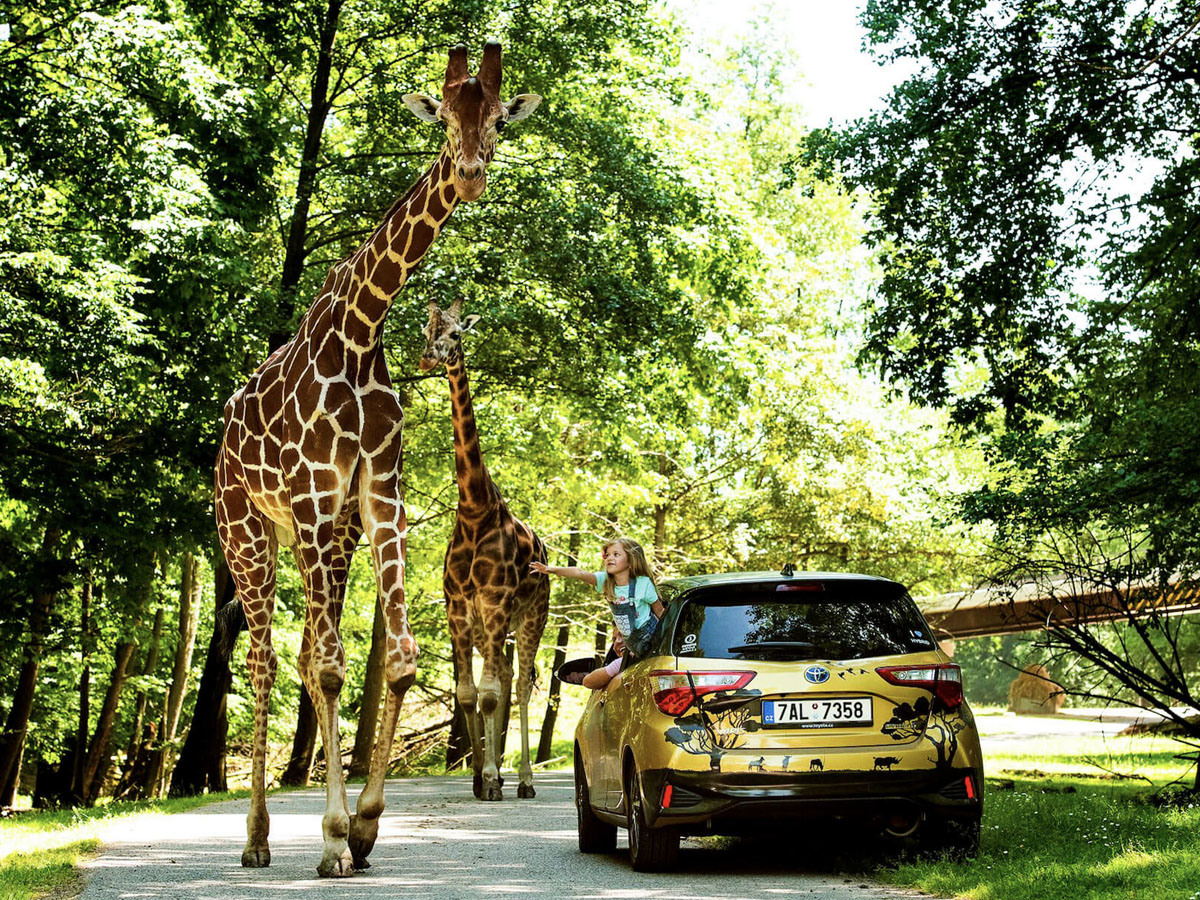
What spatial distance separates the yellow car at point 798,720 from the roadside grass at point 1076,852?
0.43m

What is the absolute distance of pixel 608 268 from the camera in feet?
77.2

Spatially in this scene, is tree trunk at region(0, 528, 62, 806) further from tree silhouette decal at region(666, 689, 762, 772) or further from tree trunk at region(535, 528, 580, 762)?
tree silhouette decal at region(666, 689, 762, 772)

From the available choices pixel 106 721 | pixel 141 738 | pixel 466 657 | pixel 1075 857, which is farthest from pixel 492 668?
pixel 141 738

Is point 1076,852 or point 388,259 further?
point 388,259

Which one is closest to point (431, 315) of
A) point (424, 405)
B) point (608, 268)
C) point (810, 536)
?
point (608, 268)

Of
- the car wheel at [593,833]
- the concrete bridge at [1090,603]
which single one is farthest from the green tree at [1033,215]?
the car wheel at [593,833]

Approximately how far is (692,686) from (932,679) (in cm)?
143

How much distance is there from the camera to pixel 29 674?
29016 mm

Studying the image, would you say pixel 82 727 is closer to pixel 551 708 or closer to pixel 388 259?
pixel 551 708

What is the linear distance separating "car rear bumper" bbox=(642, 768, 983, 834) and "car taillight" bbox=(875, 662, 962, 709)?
1.44 feet

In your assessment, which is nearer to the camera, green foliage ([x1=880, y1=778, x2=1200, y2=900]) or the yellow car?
green foliage ([x1=880, y1=778, x2=1200, y2=900])

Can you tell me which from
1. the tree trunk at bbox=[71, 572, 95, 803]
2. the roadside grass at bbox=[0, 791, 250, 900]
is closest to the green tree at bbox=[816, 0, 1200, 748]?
the roadside grass at bbox=[0, 791, 250, 900]

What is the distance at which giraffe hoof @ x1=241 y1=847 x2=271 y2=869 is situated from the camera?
998 centimetres

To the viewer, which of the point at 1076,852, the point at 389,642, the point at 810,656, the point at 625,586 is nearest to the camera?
the point at 810,656
